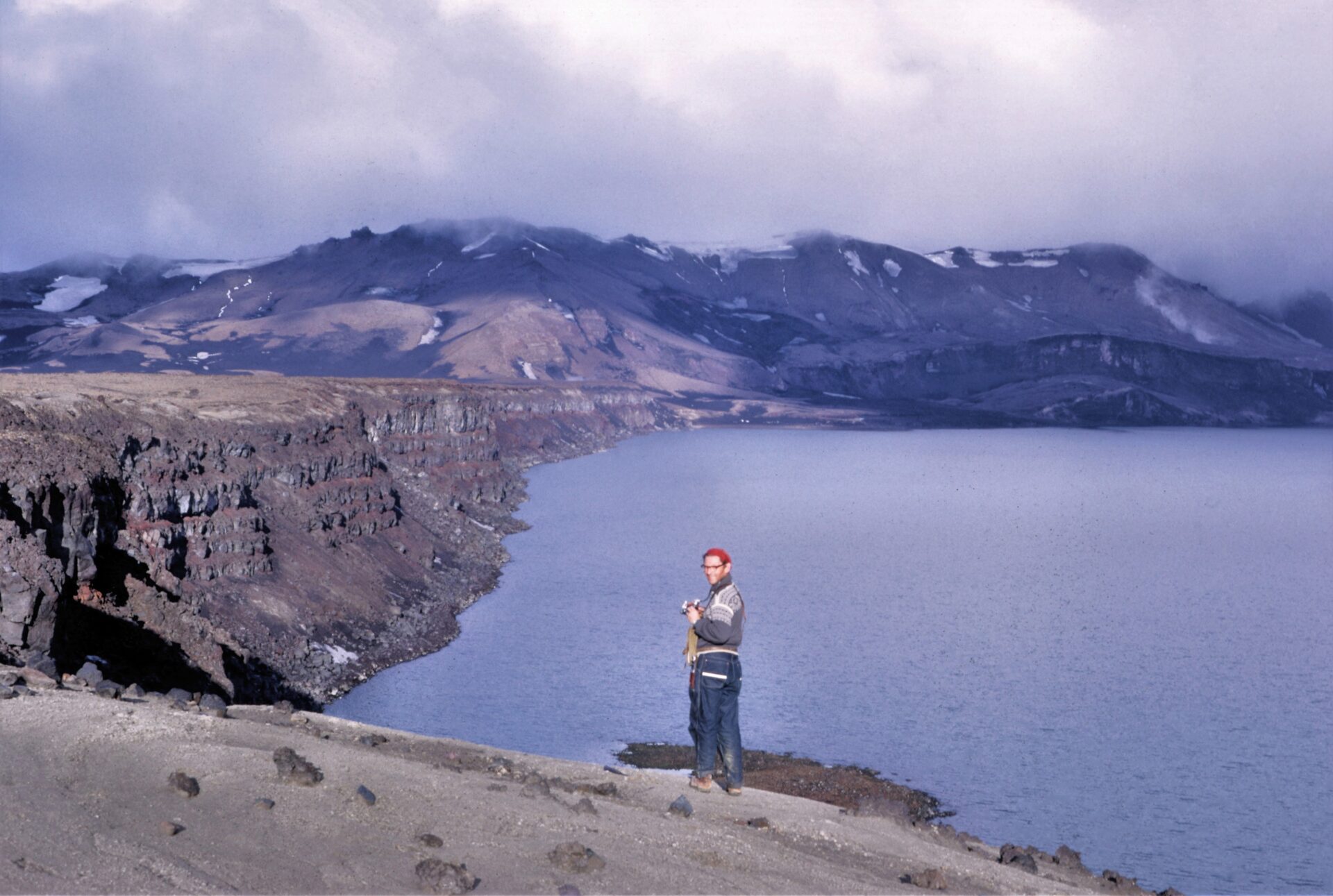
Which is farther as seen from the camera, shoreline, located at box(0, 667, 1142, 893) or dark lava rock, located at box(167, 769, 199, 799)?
dark lava rock, located at box(167, 769, 199, 799)

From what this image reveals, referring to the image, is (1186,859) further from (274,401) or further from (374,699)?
(274,401)

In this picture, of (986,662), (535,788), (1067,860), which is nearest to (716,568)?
(535,788)

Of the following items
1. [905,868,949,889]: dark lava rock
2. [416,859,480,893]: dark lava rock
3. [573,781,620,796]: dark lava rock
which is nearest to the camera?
[416,859,480,893]: dark lava rock

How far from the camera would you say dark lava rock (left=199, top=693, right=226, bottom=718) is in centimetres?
1631

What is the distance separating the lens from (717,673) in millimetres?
15078

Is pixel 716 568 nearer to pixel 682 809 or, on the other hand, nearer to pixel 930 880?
pixel 682 809

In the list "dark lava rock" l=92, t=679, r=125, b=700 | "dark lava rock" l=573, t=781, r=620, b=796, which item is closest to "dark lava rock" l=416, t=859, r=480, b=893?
"dark lava rock" l=573, t=781, r=620, b=796

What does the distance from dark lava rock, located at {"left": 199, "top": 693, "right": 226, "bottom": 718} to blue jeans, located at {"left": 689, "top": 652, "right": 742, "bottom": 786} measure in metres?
6.19

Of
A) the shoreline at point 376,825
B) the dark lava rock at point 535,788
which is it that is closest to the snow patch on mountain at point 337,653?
the shoreline at point 376,825

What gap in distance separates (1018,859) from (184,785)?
10.2 m

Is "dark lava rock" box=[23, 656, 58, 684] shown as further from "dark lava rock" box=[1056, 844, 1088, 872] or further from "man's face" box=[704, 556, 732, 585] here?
"dark lava rock" box=[1056, 844, 1088, 872]

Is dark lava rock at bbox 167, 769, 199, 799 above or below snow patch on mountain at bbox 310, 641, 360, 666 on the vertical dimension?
above

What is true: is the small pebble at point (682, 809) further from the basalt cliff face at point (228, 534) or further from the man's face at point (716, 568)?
the basalt cliff face at point (228, 534)

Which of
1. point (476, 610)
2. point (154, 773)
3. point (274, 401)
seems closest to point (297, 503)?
point (476, 610)
